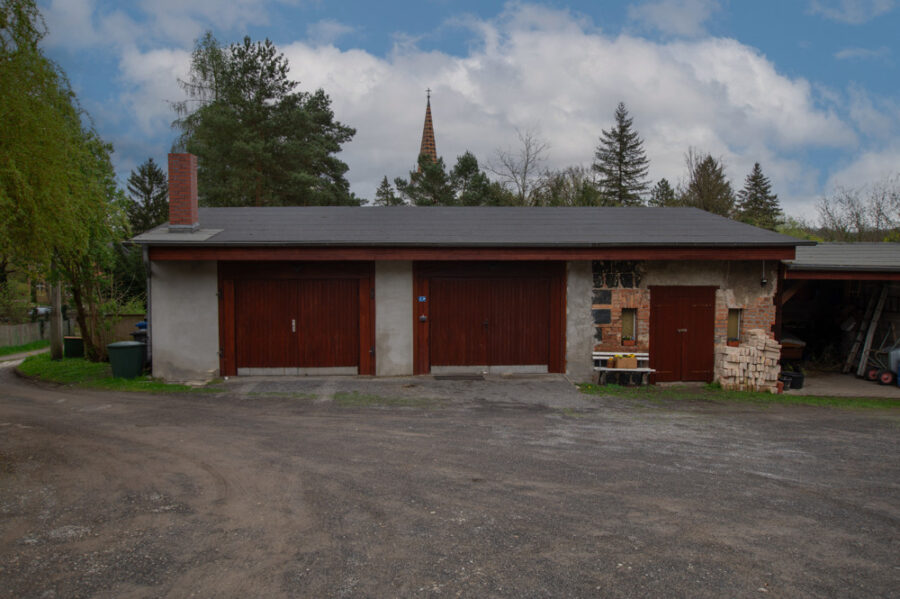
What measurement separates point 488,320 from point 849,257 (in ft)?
28.5

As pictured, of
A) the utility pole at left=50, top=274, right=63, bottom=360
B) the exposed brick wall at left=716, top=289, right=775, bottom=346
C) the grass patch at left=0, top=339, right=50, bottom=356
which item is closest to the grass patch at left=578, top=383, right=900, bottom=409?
the exposed brick wall at left=716, top=289, right=775, bottom=346

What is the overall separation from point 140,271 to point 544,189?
21.8 m

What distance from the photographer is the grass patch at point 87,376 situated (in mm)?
10633

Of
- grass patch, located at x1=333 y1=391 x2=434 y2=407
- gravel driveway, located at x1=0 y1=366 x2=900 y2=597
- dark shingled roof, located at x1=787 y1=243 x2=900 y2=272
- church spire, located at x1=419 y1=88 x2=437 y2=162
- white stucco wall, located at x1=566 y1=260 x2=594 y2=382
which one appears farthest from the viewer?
church spire, located at x1=419 y1=88 x2=437 y2=162

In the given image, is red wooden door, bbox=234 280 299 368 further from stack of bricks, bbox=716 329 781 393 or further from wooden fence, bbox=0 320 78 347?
wooden fence, bbox=0 320 78 347

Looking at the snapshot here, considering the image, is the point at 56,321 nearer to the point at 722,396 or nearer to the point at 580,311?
the point at 580,311

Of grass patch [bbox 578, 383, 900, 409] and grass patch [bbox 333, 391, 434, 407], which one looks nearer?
grass patch [bbox 333, 391, 434, 407]

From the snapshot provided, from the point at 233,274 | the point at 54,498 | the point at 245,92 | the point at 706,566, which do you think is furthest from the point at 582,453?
the point at 245,92

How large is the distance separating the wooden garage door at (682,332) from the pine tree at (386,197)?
2431 centimetres

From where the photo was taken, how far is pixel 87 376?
12.6 meters

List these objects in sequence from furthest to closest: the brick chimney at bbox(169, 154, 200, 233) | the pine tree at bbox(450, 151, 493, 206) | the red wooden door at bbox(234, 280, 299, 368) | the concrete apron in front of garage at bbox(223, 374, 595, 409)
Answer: the pine tree at bbox(450, 151, 493, 206) < the red wooden door at bbox(234, 280, 299, 368) < the brick chimney at bbox(169, 154, 200, 233) < the concrete apron in front of garage at bbox(223, 374, 595, 409)

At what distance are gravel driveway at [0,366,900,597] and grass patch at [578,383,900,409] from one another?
52.8 inches

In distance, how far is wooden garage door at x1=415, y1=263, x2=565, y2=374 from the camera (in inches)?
458

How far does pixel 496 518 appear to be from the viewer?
4.73 metres
